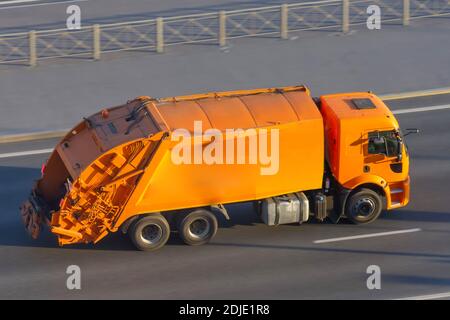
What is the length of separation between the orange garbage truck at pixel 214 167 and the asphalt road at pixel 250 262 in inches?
18.9

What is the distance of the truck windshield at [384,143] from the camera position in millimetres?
24953

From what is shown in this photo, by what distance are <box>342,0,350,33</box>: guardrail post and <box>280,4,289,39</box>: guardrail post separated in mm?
1748

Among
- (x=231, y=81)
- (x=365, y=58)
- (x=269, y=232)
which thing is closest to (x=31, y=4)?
(x=231, y=81)

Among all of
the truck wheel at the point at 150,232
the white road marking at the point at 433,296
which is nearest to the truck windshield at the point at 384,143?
the white road marking at the point at 433,296

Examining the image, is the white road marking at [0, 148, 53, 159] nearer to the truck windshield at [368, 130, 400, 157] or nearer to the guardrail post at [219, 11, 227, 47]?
the guardrail post at [219, 11, 227, 47]

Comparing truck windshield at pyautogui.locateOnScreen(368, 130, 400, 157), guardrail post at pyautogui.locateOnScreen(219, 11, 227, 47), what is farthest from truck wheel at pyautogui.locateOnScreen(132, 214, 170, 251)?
guardrail post at pyautogui.locateOnScreen(219, 11, 227, 47)

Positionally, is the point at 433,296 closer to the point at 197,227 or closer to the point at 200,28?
the point at 197,227

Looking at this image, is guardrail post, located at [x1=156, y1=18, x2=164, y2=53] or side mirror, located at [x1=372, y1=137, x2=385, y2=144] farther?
guardrail post, located at [x1=156, y1=18, x2=164, y2=53]

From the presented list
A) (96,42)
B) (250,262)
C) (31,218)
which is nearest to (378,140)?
(250,262)

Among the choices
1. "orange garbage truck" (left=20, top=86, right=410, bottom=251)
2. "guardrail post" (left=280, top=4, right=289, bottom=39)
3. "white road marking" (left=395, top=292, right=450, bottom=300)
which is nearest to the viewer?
"white road marking" (left=395, top=292, right=450, bottom=300)

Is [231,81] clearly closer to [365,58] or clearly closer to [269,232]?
[365,58]

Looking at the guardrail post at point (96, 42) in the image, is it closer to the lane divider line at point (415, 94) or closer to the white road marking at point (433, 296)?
the lane divider line at point (415, 94)

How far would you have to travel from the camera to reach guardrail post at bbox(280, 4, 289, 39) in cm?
3534

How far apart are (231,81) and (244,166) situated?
31.5ft
